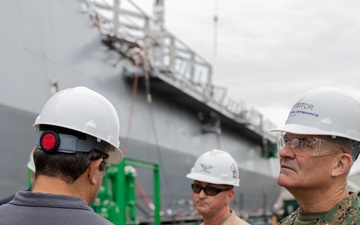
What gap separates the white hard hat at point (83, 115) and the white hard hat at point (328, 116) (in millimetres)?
861

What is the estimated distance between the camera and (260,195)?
25078 millimetres

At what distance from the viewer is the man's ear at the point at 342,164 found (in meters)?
2.82

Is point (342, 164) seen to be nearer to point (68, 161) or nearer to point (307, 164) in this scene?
point (307, 164)

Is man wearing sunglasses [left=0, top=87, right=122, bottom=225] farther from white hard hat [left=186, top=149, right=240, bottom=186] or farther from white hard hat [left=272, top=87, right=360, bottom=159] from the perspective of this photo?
white hard hat [left=186, top=149, right=240, bottom=186]

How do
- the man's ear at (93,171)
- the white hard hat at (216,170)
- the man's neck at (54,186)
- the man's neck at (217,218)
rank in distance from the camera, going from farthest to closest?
1. the white hard hat at (216,170)
2. the man's neck at (217,218)
3. the man's ear at (93,171)
4. the man's neck at (54,186)

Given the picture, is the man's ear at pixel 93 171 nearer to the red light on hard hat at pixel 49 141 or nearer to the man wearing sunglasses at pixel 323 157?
the red light on hard hat at pixel 49 141

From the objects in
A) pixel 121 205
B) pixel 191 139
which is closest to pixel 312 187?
pixel 121 205

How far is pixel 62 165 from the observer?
227cm

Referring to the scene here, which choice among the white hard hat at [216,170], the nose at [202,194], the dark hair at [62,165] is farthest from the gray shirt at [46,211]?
the white hard hat at [216,170]

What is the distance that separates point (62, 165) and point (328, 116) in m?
1.30

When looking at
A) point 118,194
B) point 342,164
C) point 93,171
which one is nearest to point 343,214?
point 342,164

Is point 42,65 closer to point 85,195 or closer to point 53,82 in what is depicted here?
point 53,82

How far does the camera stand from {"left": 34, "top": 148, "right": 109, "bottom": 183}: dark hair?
89.0 inches

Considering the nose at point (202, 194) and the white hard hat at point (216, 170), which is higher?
the white hard hat at point (216, 170)
